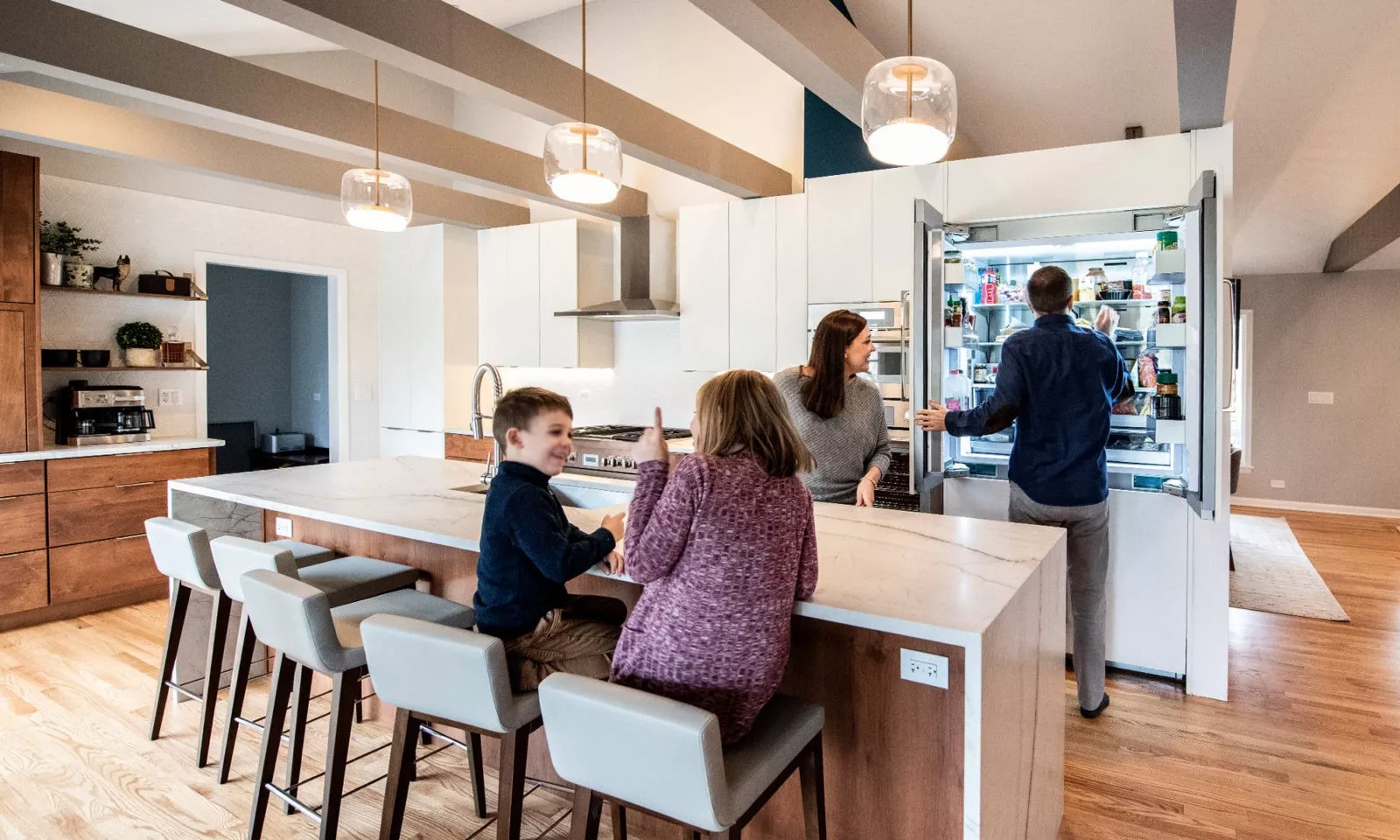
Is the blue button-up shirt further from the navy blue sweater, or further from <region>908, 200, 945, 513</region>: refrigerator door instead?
the navy blue sweater

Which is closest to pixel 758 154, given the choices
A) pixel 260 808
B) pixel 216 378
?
pixel 260 808

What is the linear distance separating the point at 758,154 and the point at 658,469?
400cm

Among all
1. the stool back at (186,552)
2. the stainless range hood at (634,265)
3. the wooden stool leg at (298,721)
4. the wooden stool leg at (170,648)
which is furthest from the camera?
the stainless range hood at (634,265)

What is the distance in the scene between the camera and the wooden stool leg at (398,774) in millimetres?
1856

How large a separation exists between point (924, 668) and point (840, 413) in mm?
1196

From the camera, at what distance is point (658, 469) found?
162cm

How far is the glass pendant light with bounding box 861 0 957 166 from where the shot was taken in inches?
77.8

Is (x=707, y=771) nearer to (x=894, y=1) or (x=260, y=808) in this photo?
(x=260, y=808)

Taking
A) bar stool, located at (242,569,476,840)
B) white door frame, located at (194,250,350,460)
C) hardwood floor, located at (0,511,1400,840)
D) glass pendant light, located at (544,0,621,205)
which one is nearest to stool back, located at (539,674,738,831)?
bar stool, located at (242,569,476,840)

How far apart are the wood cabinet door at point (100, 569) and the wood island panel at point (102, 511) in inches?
1.9

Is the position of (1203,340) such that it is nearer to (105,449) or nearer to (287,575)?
(287,575)

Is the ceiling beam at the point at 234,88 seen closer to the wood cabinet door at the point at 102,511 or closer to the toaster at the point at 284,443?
the wood cabinet door at the point at 102,511

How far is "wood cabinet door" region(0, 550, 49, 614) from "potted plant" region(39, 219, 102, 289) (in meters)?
1.49

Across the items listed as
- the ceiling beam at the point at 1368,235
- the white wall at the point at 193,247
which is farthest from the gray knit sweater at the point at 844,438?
the ceiling beam at the point at 1368,235
